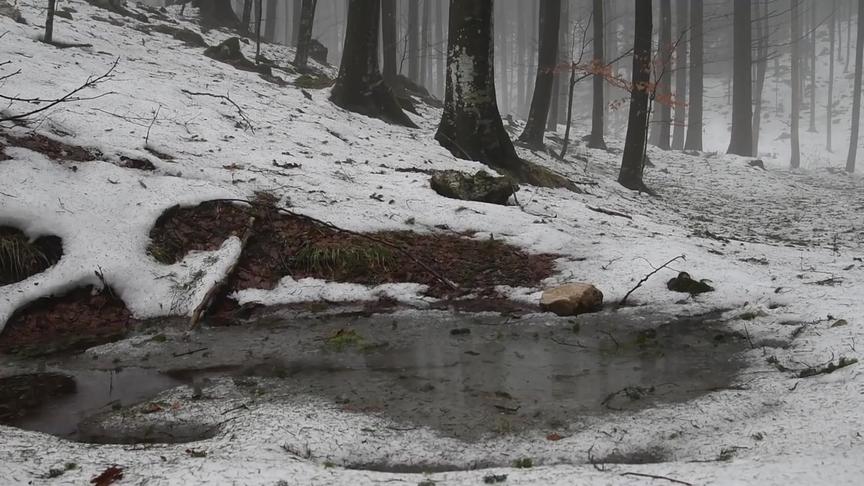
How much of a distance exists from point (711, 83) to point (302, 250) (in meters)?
56.5

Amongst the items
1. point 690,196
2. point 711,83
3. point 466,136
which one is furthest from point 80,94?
point 711,83

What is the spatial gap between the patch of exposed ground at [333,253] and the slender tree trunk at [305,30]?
33.8 ft

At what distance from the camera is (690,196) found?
1205cm

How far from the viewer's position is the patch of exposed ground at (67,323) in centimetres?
368

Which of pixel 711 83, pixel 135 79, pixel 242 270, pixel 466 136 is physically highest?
pixel 711 83

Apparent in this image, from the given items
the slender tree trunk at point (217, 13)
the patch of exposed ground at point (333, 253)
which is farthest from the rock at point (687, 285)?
the slender tree trunk at point (217, 13)

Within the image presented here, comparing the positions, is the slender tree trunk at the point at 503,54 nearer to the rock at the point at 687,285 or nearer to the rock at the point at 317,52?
the rock at the point at 317,52

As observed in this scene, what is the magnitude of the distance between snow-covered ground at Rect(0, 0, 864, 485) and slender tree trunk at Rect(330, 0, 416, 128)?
47cm

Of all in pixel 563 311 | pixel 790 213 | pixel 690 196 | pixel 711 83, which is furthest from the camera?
pixel 711 83

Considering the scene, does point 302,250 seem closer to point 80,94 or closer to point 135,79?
point 80,94

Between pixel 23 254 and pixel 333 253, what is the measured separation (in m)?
2.31

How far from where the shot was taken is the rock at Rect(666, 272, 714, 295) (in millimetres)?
4285

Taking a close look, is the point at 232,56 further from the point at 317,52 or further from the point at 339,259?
the point at 339,259

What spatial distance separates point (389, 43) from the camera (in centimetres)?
1506
